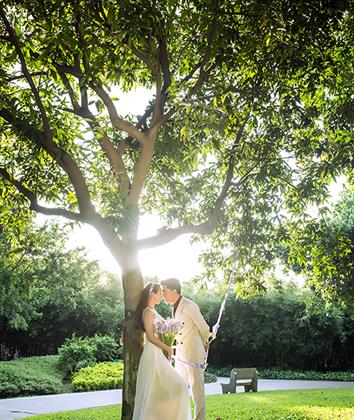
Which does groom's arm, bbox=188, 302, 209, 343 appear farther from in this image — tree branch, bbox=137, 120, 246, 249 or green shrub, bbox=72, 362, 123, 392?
green shrub, bbox=72, 362, 123, 392

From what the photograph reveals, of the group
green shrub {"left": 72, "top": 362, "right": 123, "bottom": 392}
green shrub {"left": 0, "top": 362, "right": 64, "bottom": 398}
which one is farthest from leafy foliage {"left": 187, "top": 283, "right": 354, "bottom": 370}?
green shrub {"left": 0, "top": 362, "right": 64, "bottom": 398}

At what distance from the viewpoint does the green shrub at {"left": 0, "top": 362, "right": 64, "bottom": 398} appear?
13508 mm

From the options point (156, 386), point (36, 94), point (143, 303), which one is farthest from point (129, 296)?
point (36, 94)

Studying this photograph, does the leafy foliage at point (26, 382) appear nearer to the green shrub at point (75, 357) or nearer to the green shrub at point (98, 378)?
the green shrub at point (98, 378)

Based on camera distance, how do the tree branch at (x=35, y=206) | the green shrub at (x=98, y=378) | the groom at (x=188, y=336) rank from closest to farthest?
the tree branch at (x=35, y=206)
the groom at (x=188, y=336)
the green shrub at (x=98, y=378)

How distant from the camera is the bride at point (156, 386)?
620cm

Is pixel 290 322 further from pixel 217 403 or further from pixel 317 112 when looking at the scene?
pixel 317 112

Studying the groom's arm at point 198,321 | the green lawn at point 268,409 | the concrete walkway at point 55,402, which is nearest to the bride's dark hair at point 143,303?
the groom's arm at point 198,321

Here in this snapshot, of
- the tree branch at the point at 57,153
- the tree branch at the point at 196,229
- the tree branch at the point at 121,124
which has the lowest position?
the tree branch at the point at 196,229

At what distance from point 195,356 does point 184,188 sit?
3.09m

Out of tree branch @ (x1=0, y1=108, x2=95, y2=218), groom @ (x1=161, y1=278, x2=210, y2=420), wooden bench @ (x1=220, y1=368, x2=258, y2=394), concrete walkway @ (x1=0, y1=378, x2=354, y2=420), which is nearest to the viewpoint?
tree branch @ (x1=0, y1=108, x2=95, y2=218)

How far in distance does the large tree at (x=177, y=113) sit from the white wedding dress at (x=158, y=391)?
0.26 meters

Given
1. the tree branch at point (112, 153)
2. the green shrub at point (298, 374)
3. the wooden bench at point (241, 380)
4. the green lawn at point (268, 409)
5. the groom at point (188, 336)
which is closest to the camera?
the groom at point (188, 336)

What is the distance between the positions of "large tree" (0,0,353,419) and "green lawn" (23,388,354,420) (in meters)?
2.39
